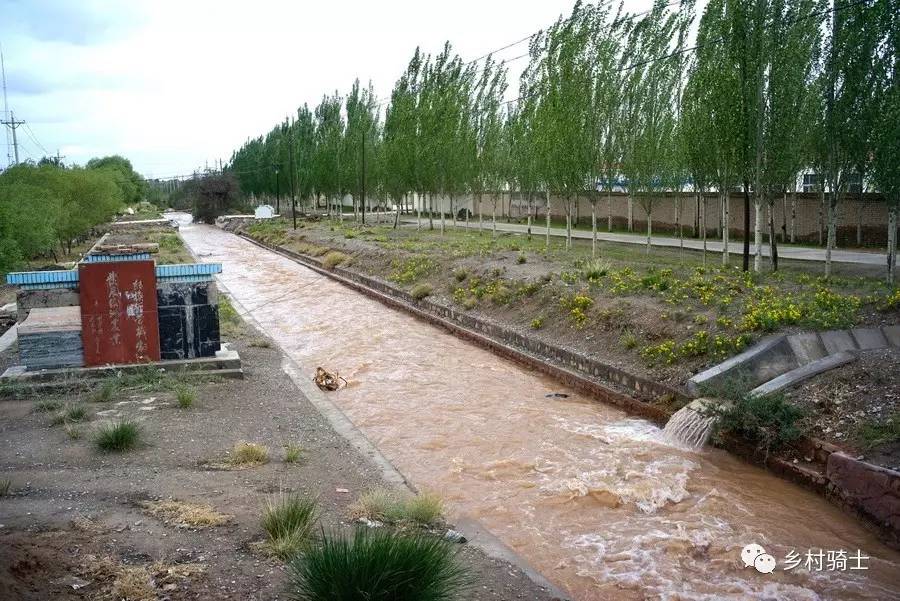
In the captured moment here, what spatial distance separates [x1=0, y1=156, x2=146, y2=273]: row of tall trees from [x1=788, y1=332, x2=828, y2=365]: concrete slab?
2381cm

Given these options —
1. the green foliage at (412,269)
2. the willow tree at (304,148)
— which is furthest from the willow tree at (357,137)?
the green foliage at (412,269)

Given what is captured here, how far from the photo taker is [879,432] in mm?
8867

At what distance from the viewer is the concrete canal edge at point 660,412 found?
816cm

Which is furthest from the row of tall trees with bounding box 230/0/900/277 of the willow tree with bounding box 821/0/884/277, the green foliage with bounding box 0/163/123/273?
the green foliage with bounding box 0/163/123/273

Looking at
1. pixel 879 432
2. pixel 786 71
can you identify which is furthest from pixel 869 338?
pixel 786 71

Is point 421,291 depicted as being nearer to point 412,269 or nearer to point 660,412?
point 412,269

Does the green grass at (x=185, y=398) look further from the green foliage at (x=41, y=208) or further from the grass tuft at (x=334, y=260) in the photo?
the grass tuft at (x=334, y=260)

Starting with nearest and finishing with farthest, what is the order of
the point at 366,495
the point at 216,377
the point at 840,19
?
the point at 366,495
the point at 216,377
the point at 840,19

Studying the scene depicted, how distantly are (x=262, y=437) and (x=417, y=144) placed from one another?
1318 inches

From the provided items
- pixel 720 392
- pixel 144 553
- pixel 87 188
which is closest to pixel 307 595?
pixel 144 553

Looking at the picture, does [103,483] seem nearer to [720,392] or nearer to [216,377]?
[216,377]

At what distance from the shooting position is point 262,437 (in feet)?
31.2

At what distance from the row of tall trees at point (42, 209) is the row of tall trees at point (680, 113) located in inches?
716

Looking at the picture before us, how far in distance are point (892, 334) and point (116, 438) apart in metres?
10.9
